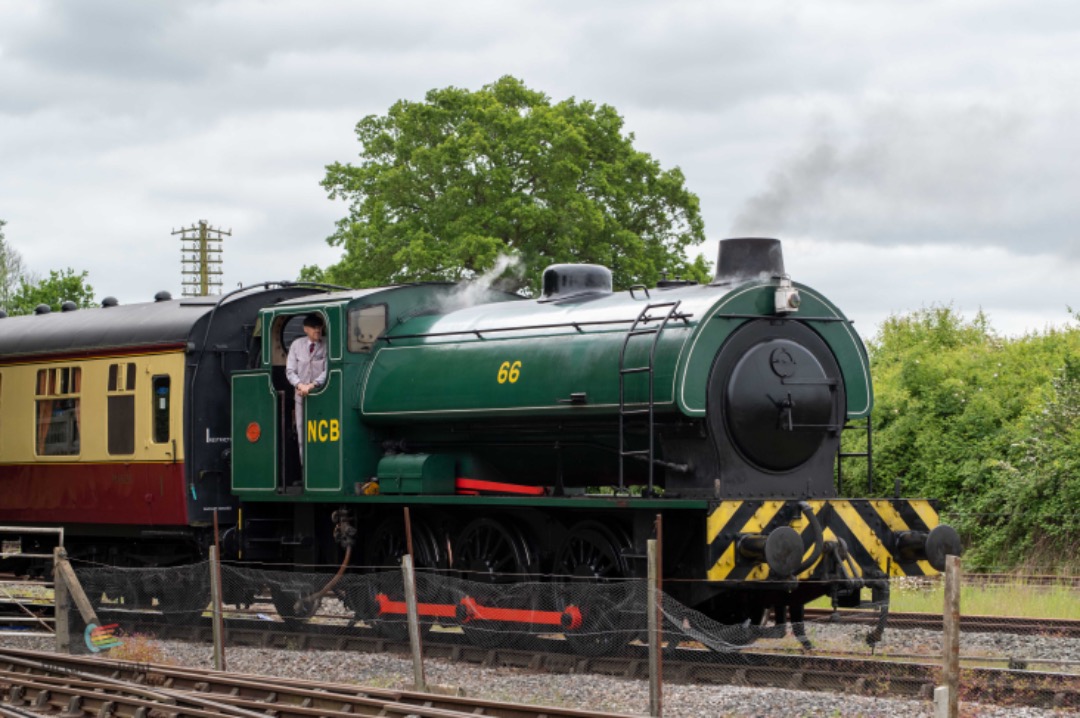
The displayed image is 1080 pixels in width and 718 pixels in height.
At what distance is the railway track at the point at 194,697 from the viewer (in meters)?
9.08

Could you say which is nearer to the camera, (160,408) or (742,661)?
(742,661)

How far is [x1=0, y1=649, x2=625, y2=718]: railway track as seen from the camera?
908cm

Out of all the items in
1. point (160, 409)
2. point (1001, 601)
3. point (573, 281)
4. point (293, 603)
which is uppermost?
point (573, 281)

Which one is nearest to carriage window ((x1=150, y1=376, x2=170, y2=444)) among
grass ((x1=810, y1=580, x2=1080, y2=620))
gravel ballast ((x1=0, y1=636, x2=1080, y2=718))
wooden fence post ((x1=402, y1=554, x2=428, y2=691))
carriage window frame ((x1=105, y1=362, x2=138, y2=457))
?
carriage window frame ((x1=105, y1=362, x2=138, y2=457))

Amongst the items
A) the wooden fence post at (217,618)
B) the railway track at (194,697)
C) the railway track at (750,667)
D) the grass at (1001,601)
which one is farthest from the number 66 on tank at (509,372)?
the grass at (1001,601)

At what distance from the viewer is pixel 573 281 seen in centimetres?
1314

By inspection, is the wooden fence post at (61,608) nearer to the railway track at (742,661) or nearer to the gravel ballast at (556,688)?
the gravel ballast at (556,688)

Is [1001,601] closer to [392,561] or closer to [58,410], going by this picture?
[392,561]

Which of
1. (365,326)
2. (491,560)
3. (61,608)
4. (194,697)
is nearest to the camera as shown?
(194,697)

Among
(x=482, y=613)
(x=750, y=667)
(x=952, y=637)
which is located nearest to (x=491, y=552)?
(x=482, y=613)

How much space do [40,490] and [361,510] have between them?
4503 mm

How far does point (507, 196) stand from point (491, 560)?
19.9 metres

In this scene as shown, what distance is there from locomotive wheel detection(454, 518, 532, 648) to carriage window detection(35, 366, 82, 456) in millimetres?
5244

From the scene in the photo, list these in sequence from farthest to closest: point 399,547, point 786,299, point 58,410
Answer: point 58,410 → point 399,547 → point 786,299
